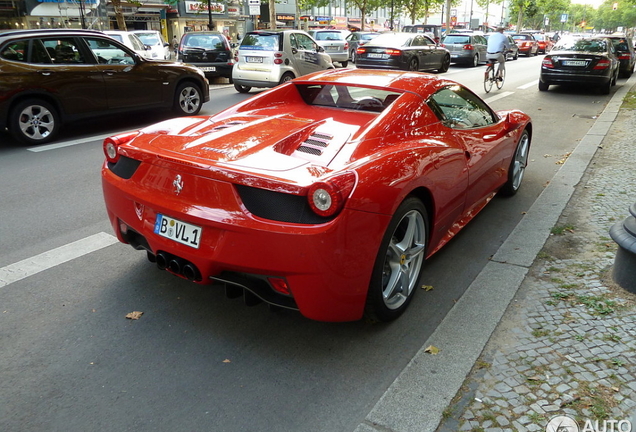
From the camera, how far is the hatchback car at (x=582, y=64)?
14.5 meters

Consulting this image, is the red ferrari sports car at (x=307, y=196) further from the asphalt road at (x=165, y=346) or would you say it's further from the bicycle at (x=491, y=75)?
the bicycle at (x=491, y=75)

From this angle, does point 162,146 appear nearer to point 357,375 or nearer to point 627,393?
point 357,375

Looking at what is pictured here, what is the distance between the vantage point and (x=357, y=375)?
2.85m

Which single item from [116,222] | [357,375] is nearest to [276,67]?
[116,222]

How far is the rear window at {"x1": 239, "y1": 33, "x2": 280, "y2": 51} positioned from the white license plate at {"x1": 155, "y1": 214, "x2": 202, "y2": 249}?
38.9 feet

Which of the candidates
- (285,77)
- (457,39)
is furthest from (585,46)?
(457,39)

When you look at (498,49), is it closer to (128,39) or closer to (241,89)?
(241,89)

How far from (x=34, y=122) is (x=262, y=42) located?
747 cm

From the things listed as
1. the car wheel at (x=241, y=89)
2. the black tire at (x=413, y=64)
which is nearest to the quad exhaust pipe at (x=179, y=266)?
the car wheel at (x=241, y=89)

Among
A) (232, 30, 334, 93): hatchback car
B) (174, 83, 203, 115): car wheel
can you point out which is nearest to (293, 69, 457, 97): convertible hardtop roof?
(174, 83, 203, 115): car wheel

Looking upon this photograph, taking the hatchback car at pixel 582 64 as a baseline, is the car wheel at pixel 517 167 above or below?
below

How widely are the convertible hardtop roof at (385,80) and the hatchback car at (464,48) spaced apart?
77.6 feet

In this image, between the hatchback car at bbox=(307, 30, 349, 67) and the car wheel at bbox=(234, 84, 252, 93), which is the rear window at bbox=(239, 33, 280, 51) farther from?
the hatchback car at bbox=(307, 30, 349, 67)

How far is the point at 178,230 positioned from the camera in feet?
9.59
